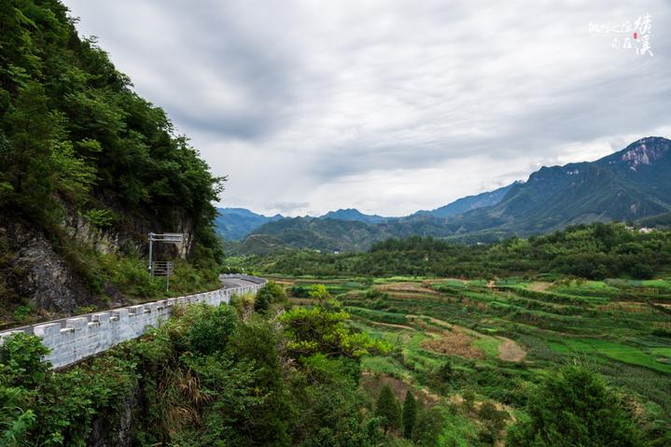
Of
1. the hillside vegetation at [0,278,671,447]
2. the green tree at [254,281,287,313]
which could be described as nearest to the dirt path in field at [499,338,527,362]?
the hillside vegetation at [0,278,671,447]

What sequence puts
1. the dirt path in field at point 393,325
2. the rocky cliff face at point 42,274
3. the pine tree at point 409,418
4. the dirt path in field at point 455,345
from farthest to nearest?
the dirt path in field at point 393,325, the dirt path in field at point 455,345, the pine tree at point 409,418, the rocky cliff face at point 42,274

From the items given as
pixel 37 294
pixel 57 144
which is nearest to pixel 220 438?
pixel 37 294

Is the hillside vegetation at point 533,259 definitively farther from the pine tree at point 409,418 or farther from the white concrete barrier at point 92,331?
the white concrete barrier at point 92,331

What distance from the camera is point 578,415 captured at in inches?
465

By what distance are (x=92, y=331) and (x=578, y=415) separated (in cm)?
1391

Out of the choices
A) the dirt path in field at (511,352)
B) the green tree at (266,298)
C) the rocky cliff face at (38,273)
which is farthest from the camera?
the dirt path in field at (511,352)

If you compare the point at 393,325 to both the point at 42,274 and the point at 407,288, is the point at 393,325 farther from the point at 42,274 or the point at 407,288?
the point at 42,274

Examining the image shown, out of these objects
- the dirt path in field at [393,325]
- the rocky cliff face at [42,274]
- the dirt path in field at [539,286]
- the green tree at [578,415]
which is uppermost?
the rocky cliff face at [42,274]

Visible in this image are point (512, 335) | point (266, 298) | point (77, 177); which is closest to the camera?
point (77, 177)

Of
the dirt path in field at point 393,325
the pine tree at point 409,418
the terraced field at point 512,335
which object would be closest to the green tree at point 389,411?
the pine tree at point 409,418

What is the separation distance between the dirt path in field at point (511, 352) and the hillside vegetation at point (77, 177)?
109 ft

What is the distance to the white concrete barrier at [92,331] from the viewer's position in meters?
7.50

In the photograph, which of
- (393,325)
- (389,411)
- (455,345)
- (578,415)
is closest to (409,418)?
(389,411)

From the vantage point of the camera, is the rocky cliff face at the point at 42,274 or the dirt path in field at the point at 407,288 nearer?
the rocky cliff face at the point at 42,274
